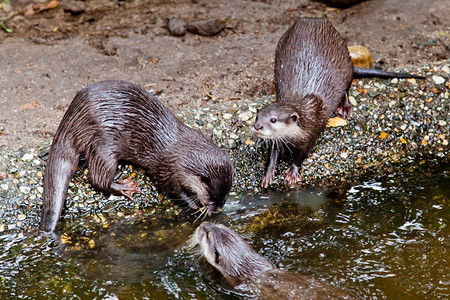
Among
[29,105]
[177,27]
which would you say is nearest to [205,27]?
[177,27]

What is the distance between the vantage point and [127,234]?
3.31 m

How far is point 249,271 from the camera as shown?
2.91 m

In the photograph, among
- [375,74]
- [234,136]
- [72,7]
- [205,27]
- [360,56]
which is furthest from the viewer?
[72,7]

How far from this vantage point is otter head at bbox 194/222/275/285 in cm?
291

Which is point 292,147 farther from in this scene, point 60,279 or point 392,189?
point 60,279

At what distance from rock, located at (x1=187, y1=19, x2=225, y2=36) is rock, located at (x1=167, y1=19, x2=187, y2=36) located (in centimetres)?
5

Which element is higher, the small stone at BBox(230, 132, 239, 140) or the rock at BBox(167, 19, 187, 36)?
the rock at BBox(167, 19, 187, 36)

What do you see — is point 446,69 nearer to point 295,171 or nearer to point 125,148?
point 295,171

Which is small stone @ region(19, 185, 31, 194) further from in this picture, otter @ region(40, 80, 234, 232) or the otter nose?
the otter nose

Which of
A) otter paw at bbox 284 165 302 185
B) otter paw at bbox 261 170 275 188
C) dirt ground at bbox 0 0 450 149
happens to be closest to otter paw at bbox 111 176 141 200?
dirt ground at bbox 0 0 450 149

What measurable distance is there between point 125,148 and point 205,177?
0.56 m

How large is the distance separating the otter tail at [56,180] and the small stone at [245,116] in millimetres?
1031

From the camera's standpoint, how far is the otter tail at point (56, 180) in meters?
3.25

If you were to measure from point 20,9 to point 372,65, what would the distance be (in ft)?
9.45
